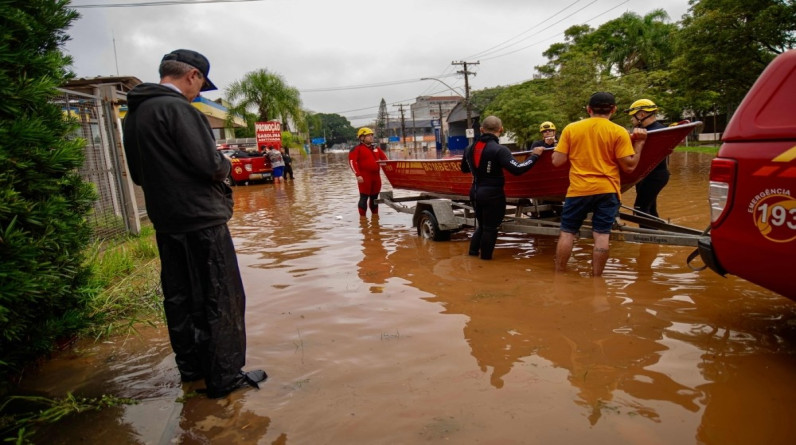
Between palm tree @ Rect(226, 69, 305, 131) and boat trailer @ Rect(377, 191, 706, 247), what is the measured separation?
36219mm

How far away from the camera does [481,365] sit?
3.15m

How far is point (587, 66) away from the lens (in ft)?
83.8

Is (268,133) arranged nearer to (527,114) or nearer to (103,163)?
(527,114)

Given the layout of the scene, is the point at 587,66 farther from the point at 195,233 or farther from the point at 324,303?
the point at 195,233

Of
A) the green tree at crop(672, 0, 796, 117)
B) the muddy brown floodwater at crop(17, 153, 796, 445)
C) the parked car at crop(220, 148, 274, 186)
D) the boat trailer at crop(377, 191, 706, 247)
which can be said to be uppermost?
the green tree at crop(672, 0, 796, 117)

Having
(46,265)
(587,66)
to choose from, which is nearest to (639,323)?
(46,265)

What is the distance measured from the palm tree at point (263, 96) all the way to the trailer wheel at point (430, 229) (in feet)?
123

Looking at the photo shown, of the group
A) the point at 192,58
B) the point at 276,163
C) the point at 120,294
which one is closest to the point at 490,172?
the point at 192,58

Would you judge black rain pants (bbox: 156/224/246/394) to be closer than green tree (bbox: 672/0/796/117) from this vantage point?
Yes

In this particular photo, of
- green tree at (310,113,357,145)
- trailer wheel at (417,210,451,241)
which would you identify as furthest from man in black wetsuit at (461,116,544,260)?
green tree at (310,113,357,145)

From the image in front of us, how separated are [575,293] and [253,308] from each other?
290 cm

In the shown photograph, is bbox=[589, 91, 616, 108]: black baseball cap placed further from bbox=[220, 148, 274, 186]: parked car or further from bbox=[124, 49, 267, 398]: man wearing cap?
bbox=[220, 148, 274, 186]: parked car

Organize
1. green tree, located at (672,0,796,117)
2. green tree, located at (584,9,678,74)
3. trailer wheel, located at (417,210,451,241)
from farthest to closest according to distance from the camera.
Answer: green tree, located at (584,9,678,74), green tree, located at (672,0,796,117), trailer wheel, located at (417,210,451,241)

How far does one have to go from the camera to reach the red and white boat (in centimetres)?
492
